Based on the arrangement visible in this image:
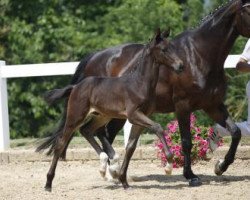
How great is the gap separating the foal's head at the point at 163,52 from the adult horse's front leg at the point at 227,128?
1.02 metres

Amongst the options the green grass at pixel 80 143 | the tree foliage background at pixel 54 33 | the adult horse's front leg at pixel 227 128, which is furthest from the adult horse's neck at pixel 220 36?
the tree foliage background at pixel 54 33

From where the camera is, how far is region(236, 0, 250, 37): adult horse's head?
791cm

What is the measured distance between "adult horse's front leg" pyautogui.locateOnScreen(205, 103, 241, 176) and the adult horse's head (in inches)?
33.8

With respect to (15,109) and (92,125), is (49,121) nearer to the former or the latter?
(15,109)

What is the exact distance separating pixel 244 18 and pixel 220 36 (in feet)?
1.11

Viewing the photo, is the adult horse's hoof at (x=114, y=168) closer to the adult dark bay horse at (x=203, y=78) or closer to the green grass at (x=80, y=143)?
the adult dark bay horse at (x=203, y=78)

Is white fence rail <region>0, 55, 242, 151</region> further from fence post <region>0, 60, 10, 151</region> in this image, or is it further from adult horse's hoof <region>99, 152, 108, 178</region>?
adult horse's hoof <region>99, 152, 108, 178</region>

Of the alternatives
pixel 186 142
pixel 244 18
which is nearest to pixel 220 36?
pixel 244 18

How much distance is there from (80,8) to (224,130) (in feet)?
41.7

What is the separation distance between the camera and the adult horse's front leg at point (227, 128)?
8062mm

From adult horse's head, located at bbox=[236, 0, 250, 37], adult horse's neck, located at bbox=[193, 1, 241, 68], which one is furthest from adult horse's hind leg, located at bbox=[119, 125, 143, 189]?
A: adult horse's head, located at bbox=[236, 0, 250, 37]

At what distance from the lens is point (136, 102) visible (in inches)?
293

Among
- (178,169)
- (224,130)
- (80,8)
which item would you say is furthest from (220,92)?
(80,8)

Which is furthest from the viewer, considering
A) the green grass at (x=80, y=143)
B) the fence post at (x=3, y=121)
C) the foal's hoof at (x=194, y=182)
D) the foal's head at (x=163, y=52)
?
the green grass at (x=80, y=143)
